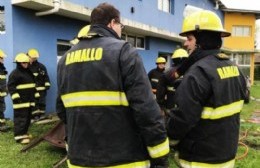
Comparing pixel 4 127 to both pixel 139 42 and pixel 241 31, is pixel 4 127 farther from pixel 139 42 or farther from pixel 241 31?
pixel 241 31

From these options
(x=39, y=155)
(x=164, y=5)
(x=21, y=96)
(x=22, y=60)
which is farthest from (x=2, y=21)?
(x=164, y=5)

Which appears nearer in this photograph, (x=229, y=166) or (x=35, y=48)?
(x=229, y=166)

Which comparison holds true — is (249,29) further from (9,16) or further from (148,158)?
(148,158)

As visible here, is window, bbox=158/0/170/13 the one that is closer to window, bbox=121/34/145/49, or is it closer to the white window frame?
window, bbox=121/34/145/49

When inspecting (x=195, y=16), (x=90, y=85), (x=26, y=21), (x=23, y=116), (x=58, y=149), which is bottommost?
(x=58, y=149)

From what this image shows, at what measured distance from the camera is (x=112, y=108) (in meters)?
2.45

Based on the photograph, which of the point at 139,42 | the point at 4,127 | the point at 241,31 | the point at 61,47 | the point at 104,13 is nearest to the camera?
the point at 104,13

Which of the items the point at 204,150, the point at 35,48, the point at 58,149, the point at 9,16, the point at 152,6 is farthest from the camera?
the point at 152,6

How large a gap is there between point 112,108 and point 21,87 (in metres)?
5.65

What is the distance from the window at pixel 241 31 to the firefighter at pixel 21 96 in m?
25.3

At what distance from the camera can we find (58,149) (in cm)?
699

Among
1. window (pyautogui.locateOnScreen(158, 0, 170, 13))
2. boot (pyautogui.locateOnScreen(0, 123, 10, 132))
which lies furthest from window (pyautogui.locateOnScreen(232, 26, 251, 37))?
boot (pyautogui.locateOnScreen(0, 123, 10, 132))

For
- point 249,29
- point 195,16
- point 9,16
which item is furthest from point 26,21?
point 249,29

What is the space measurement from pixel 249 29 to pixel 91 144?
30.6 meters
